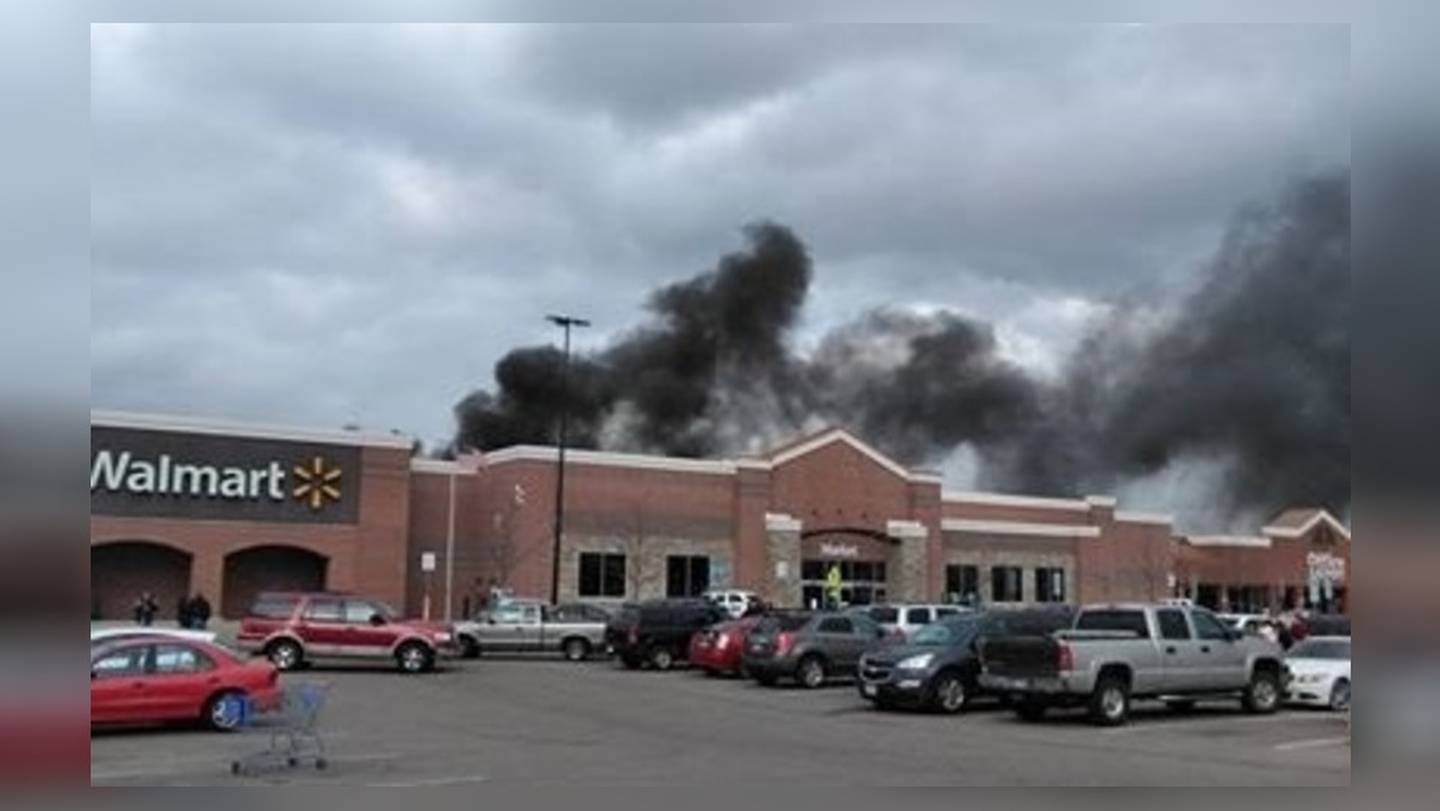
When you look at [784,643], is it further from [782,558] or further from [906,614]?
[782,558]

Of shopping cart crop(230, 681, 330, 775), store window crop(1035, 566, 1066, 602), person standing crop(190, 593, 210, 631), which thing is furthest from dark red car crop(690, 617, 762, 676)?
store window crop(1035, 566, 1066, 602)

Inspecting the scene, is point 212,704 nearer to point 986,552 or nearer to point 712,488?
point 712,488

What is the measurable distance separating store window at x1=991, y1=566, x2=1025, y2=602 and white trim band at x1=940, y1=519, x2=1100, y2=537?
71.6 inches

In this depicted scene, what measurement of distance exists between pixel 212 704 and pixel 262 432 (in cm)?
3455

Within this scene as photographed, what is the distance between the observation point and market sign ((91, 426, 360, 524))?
164 ft

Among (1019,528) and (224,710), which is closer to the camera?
(224,710)

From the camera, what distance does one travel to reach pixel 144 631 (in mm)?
19859

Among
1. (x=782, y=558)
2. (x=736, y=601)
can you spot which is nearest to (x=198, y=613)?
(x=736, y=601)

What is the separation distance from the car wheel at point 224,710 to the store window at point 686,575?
1677 inches

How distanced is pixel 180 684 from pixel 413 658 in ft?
41.8

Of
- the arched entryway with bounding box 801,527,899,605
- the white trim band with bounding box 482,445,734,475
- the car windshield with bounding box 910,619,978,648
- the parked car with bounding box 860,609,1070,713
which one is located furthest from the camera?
the arched entryway with bounding box 801,527,899,605

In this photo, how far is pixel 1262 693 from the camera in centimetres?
2338

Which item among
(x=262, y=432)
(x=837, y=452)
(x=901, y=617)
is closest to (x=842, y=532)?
(x=837, y=452)

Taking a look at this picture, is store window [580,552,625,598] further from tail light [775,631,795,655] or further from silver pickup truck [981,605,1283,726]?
silver pickup truck [981,605,1283,726]
